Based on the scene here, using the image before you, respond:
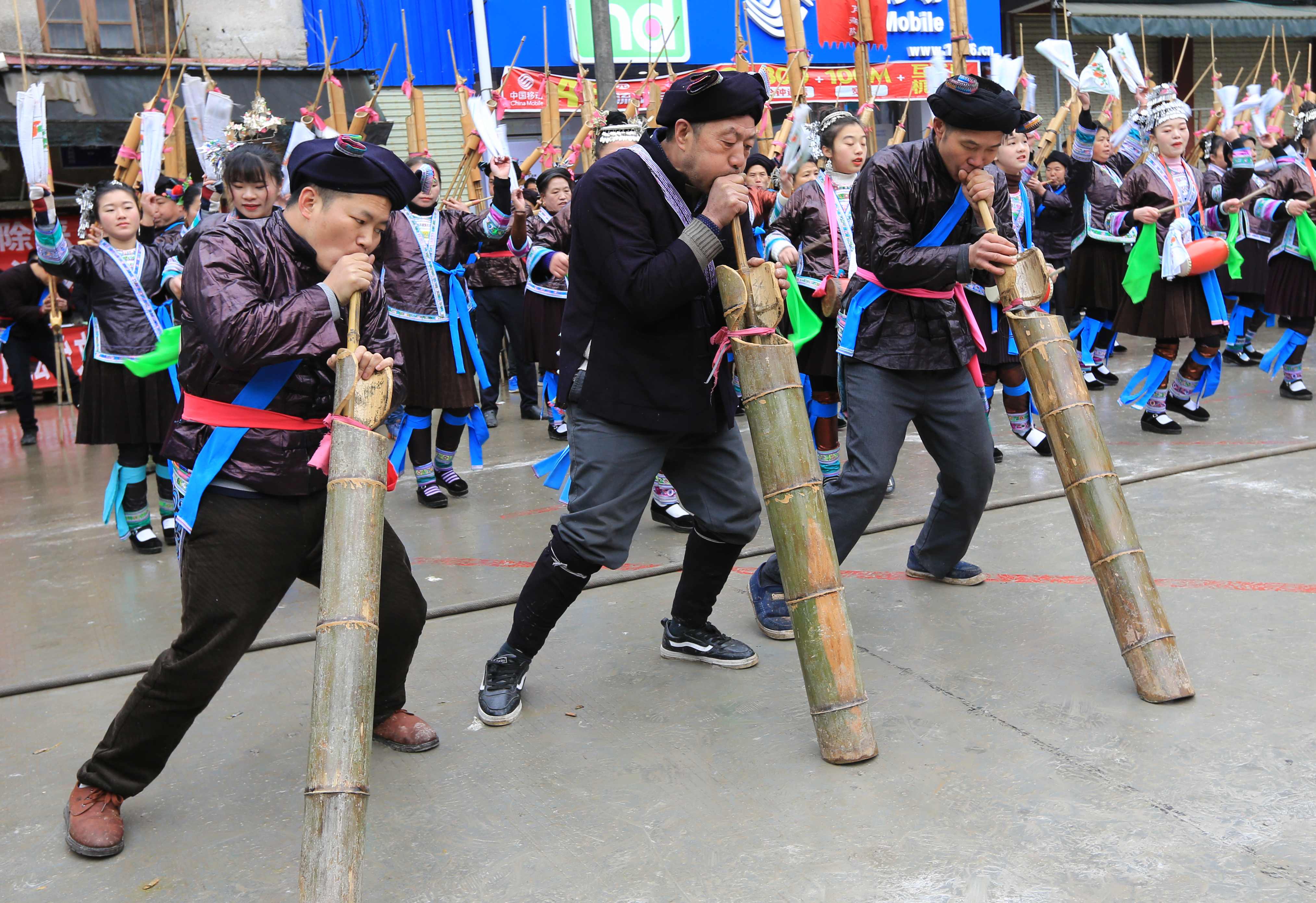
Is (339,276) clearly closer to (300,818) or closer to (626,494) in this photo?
(626,494)

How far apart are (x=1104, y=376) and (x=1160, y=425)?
1.95m

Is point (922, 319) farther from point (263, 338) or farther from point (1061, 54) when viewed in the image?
point (1061, 54)

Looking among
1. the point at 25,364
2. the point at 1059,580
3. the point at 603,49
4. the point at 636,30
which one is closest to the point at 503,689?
the point at 1059,580

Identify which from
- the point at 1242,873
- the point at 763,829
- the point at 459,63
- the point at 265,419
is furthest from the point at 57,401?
the point at 1242,873

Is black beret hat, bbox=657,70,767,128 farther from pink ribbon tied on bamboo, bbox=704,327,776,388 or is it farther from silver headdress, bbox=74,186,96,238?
silver headdress, bbox=74,186,96,238

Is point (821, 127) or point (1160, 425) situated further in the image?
point (1160, 425)

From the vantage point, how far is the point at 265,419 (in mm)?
2723

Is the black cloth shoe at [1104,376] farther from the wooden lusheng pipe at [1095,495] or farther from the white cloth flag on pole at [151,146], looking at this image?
the white cloth flag on pole at [151,146]

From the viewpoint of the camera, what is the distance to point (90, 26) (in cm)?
1213

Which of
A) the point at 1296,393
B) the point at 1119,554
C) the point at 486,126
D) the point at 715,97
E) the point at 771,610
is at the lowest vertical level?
the point at 1296,393

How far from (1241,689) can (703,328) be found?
5.84ft

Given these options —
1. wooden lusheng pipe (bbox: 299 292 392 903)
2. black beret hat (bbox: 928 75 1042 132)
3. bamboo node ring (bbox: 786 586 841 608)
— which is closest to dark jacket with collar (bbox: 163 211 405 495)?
wooden lusheng pipe (bbox: 299 292 392 903)

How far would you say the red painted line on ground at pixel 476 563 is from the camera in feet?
16.2

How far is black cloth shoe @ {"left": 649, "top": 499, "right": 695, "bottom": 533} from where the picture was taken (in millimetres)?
5371
